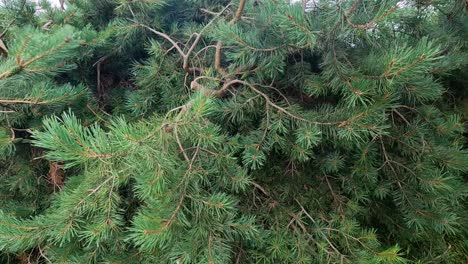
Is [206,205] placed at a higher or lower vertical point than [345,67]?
lower

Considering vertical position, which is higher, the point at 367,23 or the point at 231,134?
the point at 367,23

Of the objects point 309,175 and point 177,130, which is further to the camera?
point 309,175

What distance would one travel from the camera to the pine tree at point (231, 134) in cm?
52

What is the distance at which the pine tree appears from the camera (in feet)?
1.69

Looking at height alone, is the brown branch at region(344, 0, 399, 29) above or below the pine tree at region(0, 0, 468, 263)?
above

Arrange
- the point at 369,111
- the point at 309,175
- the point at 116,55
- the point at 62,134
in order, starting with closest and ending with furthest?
1. the point at 62,134
2. the point at 369,111
3. the point at 309,175
4. the point at 116,55

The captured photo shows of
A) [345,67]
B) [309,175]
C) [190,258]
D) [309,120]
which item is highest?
[345,67]

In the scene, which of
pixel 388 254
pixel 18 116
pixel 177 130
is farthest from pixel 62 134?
pixel 388 254

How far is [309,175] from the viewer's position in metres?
0.91

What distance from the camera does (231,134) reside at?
2.74 feet

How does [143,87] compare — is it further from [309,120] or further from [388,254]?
[388,254]

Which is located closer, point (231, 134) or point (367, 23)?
point (367, 23)

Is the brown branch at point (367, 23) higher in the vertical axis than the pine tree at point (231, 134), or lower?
higher

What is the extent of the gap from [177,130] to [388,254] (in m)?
A: 0.51
